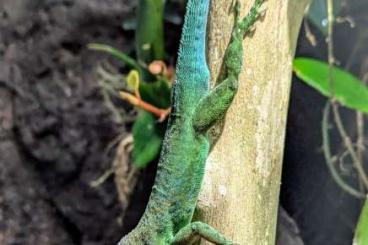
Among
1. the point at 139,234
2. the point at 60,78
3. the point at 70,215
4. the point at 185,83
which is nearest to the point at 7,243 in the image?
the point at 70,215

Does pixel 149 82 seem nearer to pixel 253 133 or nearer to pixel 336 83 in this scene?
pixel 336 83

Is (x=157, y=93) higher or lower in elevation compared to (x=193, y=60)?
lower

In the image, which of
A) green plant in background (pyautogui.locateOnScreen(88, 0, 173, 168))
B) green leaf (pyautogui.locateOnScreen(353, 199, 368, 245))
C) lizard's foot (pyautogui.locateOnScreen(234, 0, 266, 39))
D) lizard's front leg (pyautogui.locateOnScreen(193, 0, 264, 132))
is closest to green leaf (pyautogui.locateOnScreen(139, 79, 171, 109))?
green plant in background (pyautogui.locateOnScreen(88, 0, 173, 168))

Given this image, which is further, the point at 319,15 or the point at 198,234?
the point at 319,15

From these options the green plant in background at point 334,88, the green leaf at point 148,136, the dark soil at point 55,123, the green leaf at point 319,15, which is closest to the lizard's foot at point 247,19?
the green plant in background at point 334,88

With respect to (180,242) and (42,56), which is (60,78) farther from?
(180,242)

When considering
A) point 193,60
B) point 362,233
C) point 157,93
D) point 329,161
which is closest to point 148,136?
point 157,93
